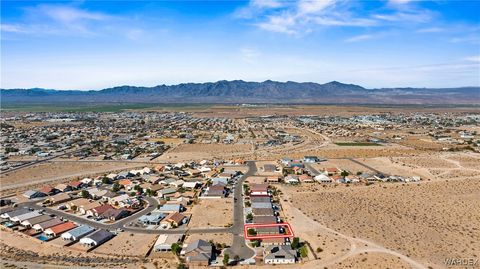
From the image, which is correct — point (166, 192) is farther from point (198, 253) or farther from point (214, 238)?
point (198, 253)

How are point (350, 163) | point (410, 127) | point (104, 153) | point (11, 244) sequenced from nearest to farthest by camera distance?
point (11, 244) < point (350, 163) < point (104, 153) < point (410, 127)

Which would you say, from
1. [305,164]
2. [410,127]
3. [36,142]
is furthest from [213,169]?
[410,127]

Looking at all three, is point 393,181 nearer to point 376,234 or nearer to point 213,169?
point 376,234

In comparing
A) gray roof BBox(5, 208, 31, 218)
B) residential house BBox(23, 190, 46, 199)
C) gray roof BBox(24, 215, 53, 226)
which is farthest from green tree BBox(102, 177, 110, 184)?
gray roof BBox(24, 215, 53, 226)

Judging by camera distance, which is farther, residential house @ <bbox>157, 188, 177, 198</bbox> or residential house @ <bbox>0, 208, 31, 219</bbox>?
residential house @ <bbox>157, 188, 177, 198</bbox>

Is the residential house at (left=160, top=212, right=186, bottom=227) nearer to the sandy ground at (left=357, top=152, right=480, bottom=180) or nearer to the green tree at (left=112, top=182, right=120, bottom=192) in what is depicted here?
the green tree at (left=112, top=182, right=120, bottom=192)

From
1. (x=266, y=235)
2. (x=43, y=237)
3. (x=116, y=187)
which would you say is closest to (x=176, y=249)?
(x=266, y=235)
